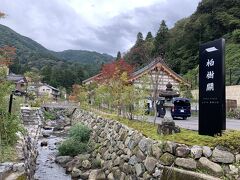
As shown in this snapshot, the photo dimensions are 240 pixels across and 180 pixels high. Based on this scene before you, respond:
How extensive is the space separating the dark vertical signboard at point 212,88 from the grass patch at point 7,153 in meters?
5.81

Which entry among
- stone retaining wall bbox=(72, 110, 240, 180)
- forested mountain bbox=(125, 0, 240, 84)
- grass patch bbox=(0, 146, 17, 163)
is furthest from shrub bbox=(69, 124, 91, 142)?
forested mountain bbox=(125, 0, 240, 84)

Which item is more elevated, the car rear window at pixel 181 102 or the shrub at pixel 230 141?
the car rear window at pixel 181 102

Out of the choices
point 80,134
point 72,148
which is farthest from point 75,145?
point 80,134

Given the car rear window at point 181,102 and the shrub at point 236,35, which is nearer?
the car rear window at point 181,102

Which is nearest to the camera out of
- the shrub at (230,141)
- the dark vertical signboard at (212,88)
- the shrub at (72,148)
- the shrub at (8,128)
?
the shrub at (230,141)

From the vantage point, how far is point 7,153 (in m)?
10.3

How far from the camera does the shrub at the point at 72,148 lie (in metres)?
18.1

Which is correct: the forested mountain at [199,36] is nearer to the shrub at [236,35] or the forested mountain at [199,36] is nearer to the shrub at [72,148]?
the shrub at [236,35]

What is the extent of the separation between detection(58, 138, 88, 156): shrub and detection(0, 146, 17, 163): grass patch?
717 cm

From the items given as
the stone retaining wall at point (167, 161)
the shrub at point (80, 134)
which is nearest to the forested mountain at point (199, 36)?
the shrub at point (80, 134)

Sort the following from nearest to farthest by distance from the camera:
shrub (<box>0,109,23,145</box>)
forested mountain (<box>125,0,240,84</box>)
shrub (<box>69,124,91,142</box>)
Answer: shrub (<box>0,109,23,145</box>)
shrub (<box>69,124,91,142</box>)
forested mountain (<box>125,0,240,84</box>)

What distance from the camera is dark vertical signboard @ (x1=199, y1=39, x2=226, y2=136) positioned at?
8.95 metres

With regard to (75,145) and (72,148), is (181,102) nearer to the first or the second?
(75,145)

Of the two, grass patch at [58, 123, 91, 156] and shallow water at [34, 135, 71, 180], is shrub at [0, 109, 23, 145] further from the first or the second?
grass patch at [58, 123, 91, 156]
